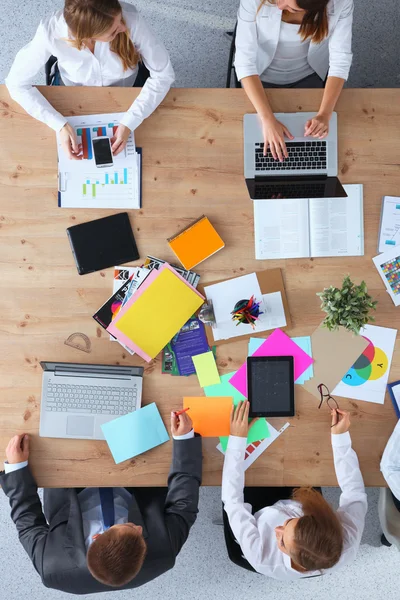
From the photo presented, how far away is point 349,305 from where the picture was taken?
5.26 ft

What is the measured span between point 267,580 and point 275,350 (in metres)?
1.32

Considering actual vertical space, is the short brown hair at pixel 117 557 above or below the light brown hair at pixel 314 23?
below

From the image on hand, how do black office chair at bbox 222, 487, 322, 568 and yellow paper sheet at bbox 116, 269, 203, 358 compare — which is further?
black office chair at bbox 222, 487, 322, 568

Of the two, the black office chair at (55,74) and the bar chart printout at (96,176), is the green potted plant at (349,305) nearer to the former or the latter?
the bar chart printout at (96,176)

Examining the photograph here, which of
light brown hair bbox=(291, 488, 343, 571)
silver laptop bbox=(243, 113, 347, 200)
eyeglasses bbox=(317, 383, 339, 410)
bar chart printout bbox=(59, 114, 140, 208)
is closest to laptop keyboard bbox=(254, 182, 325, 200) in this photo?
silver laptop bbox=(243, 113, 347, 200)

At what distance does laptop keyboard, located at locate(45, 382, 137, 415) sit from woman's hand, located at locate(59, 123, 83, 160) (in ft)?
2.63

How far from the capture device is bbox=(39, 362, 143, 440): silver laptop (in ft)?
5.58

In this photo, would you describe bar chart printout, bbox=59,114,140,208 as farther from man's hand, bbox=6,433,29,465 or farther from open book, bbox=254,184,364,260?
man's hand, bbox=6,433,29,465

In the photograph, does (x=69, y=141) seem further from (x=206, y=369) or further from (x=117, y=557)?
(x=117, y=557)

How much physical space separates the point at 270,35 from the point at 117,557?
71.5 inches

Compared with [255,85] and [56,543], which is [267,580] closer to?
[56,543]

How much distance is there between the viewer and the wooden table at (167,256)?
1711mm

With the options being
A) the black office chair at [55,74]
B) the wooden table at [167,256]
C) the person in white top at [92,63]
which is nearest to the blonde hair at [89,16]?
the person in white top at [92,63]

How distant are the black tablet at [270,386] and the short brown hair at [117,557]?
1.82ft
